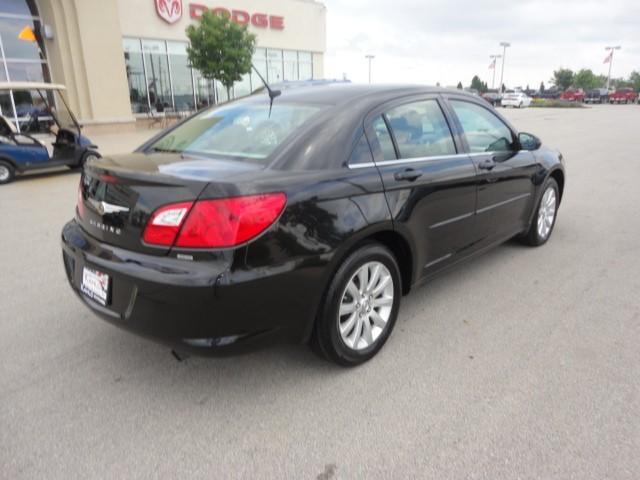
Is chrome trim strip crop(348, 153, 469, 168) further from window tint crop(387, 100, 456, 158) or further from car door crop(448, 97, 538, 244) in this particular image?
car door crop(448, 97, 538, 244)

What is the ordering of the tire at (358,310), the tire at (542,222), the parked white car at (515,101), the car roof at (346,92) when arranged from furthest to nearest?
the parked white car at (515,101), the tire at (542,222), the car roof at (346,92), the tire at (358,310)

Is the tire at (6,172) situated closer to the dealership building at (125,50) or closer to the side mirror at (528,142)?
the dealership building at (125,50)

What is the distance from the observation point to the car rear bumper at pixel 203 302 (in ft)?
7.16

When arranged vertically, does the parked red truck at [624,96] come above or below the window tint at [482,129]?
below

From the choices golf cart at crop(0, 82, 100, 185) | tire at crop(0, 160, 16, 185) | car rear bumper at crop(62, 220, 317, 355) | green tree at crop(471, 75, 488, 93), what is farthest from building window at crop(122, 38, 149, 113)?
green tree at crop(471, 75, 488, 93)

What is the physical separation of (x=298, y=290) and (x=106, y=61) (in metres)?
21.0

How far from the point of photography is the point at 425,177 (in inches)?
122

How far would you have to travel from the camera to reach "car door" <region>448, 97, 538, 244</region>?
12.1ft

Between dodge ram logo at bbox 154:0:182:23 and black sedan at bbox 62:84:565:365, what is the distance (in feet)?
73.7

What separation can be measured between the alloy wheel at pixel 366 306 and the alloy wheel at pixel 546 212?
2.65 meters

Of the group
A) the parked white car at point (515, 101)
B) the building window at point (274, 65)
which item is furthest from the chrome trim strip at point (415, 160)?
the parked white car at point (515, 101)

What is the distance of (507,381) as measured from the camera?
8.89 ft

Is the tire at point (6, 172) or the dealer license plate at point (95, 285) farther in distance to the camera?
the tire at point (6, 172)

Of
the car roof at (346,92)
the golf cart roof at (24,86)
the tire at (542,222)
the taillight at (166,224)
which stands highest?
the golf cart roof at (24,86)
